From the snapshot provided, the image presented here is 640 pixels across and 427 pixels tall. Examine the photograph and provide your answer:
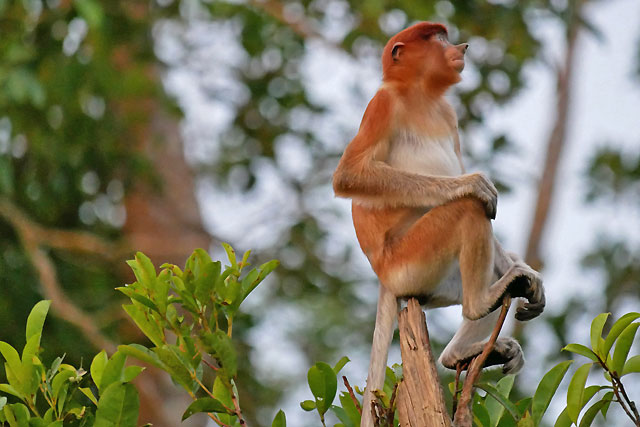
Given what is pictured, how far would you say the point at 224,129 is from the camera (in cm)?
737

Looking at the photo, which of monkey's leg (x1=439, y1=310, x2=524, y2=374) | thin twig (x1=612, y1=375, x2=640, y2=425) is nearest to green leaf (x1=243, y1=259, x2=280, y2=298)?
monkey's leg (x1=439, y1=310, x2=524, y2=374)

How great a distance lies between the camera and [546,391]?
174cm

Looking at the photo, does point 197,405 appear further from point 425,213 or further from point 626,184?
point 626,184

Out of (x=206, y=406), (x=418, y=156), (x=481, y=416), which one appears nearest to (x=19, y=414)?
(x=206, y=406)

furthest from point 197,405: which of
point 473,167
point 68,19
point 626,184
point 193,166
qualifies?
point 193,166

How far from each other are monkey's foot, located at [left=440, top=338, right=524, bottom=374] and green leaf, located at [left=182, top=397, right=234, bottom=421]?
2.10 feet

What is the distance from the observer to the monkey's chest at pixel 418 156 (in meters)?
2.38

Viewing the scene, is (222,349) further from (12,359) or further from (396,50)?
(396,50)

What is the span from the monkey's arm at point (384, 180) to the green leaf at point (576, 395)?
0.56 m

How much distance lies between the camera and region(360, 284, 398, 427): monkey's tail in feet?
6.00

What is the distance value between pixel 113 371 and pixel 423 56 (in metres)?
1.24

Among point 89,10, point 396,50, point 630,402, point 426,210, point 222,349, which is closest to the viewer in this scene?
point 630,402

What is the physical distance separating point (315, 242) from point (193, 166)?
2020 millimetres

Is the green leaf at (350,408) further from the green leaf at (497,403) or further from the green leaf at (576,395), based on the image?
the green leaf at (576,395)
